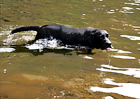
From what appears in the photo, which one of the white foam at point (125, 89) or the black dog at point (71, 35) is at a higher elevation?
the black dog at point (71, 35)

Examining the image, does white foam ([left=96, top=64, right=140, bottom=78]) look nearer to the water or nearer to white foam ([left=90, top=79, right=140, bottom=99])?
the water

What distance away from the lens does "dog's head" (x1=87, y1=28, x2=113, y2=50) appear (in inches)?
248

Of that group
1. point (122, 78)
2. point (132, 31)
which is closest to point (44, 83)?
point (122, 78)

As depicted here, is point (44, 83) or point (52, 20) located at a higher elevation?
point (52, 20)

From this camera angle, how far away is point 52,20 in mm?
10141

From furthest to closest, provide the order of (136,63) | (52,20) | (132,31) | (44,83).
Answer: (52,20), (132,31), (136,63), (44,83)

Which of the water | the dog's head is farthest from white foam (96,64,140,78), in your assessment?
the dog's head

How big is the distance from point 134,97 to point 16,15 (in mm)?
8406

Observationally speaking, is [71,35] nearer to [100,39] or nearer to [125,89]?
[100,39]

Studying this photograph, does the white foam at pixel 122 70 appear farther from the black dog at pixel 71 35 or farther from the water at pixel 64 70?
the black dog at pixel 71 35

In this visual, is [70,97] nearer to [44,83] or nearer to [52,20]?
[44,83]

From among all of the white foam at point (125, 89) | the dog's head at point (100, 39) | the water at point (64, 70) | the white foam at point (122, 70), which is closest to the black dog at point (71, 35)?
the dog's head at point (100, 39)

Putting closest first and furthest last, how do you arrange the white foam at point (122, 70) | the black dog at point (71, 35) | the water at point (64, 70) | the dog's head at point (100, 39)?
the water at point (64, 70) < the white foam at point (122, 70) < the dog's head at point (100, 39) < the black dog at point (71, 35)

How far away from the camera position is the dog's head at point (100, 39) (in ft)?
20.7
